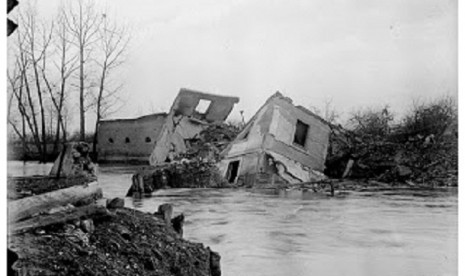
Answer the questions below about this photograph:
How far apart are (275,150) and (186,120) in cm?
30

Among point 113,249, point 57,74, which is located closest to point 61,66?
point 57,74

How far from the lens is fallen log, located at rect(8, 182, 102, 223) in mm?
1974

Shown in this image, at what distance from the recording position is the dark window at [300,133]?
2.22m

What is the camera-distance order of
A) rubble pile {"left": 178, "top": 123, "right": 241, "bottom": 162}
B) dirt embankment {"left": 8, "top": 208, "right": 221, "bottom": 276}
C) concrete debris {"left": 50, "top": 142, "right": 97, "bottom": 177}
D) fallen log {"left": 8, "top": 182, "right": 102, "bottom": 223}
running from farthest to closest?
rubble pile {"left": 178, "top": 123, "right": 241, "bottom": 162} → concrete debris {"left": 50, "top": 142, "right": 97, "bottom": 177} → fallen log {"left": 8, "top": 182, "right": 102, "bottom": 223} → dirt embankment {"left": 8, "top": 208, "right": 221, "bottom": 276}

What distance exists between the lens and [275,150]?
7.29 ft

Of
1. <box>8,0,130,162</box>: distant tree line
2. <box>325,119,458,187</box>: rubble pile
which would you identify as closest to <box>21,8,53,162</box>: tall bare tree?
<box>8,0,130,162</box>: distant tree line

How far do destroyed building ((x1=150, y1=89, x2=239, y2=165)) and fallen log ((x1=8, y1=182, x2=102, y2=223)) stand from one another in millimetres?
215

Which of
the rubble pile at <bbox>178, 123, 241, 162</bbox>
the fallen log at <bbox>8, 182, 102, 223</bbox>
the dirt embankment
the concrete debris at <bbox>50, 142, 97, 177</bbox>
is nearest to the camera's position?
the dirt embankment

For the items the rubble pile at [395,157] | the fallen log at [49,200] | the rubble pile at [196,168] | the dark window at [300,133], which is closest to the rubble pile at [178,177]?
the rubble pile at [196,168]

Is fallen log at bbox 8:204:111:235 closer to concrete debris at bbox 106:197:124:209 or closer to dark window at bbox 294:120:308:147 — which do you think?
concrete debris at bbox 106:197:124:209

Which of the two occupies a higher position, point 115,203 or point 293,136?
point 293,136

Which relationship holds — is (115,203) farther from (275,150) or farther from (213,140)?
(275,150)

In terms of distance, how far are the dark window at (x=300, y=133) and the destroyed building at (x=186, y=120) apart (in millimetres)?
217
